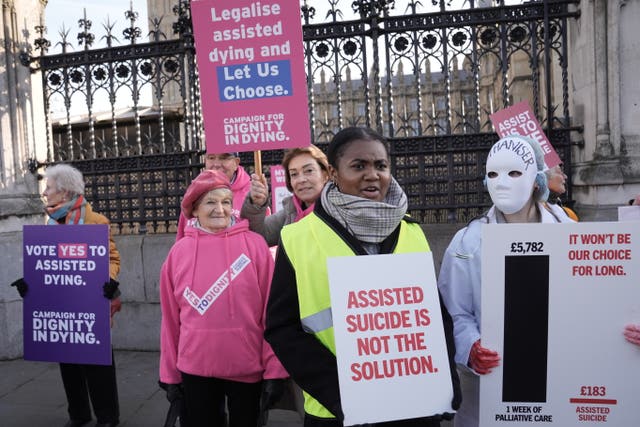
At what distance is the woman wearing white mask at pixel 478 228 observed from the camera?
2305mm

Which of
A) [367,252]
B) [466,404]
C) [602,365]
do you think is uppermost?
[367,252]

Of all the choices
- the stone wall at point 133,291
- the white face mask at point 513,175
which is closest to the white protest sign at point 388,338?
the white face mask at point 513,175

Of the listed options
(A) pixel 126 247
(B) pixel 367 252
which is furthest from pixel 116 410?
(B) pixel 367 252

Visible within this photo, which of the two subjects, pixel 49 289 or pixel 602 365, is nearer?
pixel 602 365

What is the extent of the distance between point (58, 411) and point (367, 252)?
368 cm

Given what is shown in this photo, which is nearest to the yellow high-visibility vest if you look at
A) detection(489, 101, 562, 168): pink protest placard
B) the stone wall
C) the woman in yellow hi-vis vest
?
the woman in yellow hi-vis vest

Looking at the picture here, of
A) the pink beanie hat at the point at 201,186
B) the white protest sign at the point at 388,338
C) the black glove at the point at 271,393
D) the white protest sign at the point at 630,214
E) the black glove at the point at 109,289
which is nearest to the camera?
the white protest sign at the point at 388,338

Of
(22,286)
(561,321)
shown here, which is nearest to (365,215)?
(561,321)

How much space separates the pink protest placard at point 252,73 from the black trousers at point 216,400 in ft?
4.56

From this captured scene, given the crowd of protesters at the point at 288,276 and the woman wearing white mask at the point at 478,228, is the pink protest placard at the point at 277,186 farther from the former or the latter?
the woman wearing white mask at the point at 478,228

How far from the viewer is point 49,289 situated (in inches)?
155

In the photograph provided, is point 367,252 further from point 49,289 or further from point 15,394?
point 15,394

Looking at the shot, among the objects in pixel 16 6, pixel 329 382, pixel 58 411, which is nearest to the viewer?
pixel 329 382

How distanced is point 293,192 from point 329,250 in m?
1.33
